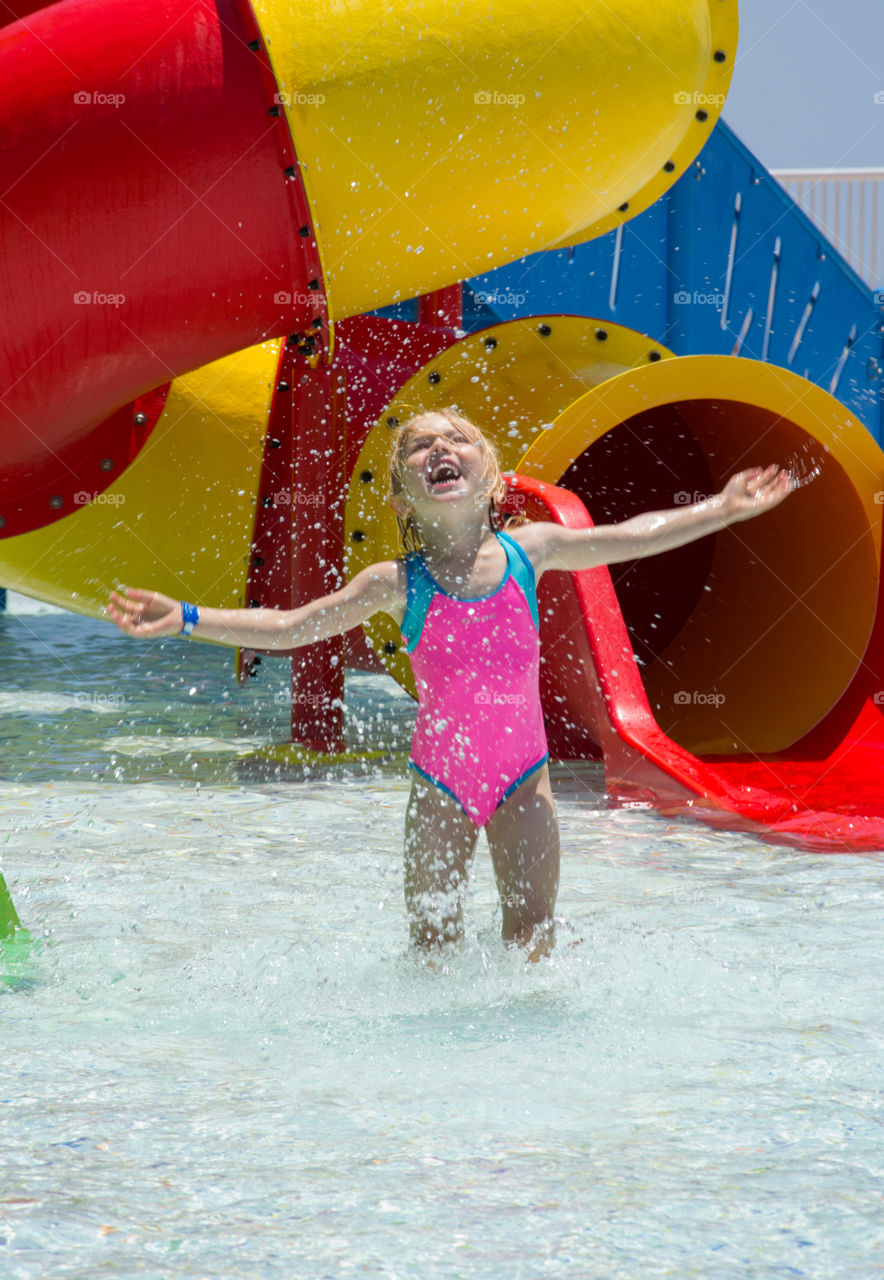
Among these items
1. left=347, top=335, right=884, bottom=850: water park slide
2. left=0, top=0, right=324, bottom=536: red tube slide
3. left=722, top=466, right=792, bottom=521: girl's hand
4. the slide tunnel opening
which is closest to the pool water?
left=347, top=335, right=884, bottom=850: water park slide

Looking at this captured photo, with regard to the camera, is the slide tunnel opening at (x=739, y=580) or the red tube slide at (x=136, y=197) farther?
the slide tunnel opening at (x=739, y=580)

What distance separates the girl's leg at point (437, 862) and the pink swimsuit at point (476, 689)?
3 centimetres

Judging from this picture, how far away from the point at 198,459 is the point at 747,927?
2.86 m

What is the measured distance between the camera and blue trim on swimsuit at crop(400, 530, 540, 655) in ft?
8.30

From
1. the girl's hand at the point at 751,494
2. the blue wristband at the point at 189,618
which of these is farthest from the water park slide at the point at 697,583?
the blue wristband at the point at 189,618

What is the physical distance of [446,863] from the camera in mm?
2484

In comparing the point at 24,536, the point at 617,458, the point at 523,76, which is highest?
the point at 523,76

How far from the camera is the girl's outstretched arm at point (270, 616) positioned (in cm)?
229

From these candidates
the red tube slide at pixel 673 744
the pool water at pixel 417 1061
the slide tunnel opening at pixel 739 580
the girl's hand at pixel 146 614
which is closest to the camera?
the pool water at pixel 417 1061

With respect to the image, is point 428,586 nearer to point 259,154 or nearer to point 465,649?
point 465,649

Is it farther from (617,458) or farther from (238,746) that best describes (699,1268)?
(617,458)

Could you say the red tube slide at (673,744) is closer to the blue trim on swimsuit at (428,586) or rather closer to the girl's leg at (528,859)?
the girl's leg at (528,859)

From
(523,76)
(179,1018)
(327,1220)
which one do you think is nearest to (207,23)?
(523,76)

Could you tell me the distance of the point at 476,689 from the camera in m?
2.51
